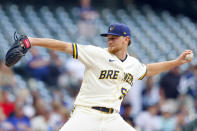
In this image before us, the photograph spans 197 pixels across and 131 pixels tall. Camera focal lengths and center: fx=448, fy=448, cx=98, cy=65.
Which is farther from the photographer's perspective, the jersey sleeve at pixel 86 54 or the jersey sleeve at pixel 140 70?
the jersey sleeve at pixel 140 70

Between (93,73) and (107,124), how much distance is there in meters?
0.59

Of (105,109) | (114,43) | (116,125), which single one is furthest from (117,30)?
(116,125)

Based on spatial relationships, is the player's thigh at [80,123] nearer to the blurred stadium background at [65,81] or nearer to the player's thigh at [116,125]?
the player's thigh at [116,125]

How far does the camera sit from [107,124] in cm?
500

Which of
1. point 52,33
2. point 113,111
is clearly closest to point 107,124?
point 113,111

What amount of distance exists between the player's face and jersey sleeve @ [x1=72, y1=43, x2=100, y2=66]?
239 millimetres

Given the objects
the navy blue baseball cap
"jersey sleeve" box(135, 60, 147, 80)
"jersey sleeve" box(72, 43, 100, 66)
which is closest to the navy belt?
"jersey sleeve" box(72, 43, 100, 66)

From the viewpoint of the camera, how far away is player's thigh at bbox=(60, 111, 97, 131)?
15.9ft

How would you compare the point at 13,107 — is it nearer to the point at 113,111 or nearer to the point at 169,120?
the point at 169,120

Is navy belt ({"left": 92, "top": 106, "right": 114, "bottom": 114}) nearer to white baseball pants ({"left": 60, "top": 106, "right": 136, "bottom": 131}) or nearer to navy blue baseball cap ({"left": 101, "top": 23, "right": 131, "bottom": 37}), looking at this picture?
white baseball pants ({"left": 60, "top": 106, "right": 136, "bottom": 131})

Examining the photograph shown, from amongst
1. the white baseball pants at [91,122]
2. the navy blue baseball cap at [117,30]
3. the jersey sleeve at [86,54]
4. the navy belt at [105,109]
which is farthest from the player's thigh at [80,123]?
the navy blue baseball cap at [117,30]

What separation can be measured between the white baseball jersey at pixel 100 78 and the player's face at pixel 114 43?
0.07 metres

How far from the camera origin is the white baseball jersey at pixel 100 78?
499 cm

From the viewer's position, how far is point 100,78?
16.5 feet
